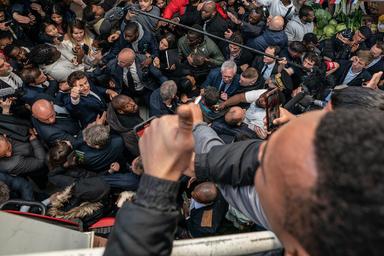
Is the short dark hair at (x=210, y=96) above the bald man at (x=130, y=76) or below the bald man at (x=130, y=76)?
above

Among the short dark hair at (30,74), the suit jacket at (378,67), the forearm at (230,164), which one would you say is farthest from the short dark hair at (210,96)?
the forearm at (230,164)

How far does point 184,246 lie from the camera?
0.80 metres

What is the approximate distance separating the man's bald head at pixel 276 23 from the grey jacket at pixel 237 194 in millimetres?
3880

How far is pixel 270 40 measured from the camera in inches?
186

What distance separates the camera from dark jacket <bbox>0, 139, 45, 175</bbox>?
3.04 m

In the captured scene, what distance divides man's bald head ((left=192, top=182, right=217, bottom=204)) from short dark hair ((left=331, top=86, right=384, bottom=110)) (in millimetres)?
1412

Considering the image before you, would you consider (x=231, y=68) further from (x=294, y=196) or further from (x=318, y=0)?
(x=294, y=196)

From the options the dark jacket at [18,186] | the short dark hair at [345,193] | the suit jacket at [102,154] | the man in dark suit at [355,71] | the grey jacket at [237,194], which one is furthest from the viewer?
the man in dark suit at [355,71]

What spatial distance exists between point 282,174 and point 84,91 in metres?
3.45

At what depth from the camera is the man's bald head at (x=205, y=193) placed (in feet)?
8.83

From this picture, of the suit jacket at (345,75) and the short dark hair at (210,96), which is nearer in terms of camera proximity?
the short dark hair at (210,96)

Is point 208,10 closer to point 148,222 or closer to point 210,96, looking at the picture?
point 210,96

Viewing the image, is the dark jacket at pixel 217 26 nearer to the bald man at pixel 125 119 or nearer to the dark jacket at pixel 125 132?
the bald man at pixel 125 119

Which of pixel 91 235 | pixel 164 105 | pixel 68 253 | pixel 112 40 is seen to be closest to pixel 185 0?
A: pixel 112 40
